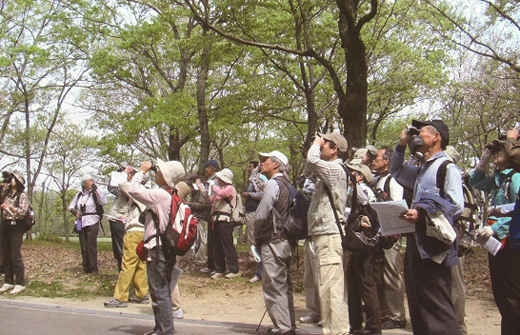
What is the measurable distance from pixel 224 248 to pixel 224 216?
2.25ft

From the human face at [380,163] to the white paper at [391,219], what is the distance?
2.24m

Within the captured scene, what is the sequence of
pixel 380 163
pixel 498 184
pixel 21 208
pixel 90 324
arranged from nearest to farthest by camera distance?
pixel 498 184 < pixel 380 163 < pixel 90 324 < pixel 21 208

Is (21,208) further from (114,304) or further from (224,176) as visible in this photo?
(224,176)

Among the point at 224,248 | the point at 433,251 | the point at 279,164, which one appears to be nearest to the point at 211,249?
the point at 224,248

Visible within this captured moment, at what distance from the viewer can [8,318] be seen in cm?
691

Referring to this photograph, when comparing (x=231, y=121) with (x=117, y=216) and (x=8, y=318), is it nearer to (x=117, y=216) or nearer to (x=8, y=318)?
(x=117, y=216)

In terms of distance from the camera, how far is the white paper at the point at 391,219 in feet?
12.9

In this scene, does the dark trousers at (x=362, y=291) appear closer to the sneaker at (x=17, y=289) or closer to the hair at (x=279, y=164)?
the hair at (x=279, y=164)

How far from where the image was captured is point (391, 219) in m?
4.08

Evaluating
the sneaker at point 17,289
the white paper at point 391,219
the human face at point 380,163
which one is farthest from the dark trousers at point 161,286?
the sneaker at point 17,289

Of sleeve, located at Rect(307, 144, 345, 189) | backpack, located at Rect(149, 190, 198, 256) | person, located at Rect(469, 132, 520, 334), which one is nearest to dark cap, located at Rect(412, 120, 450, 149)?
person, located at Rect(469, 132, 520, 334)

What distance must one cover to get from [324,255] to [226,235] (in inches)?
202

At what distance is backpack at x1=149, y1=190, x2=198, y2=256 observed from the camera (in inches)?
216

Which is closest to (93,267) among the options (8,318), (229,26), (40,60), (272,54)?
(8,318)
